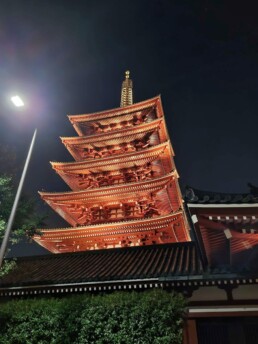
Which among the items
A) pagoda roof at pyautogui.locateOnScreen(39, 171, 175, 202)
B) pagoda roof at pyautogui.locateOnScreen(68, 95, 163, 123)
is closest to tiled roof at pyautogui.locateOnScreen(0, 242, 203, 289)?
pagoda roof at pyautogui.locateOnScreen(39, 171, 175, 202)

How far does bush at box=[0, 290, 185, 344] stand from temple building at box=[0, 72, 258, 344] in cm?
146

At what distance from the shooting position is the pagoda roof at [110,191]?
55.5ft

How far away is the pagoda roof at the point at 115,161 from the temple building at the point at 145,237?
2.8 inches

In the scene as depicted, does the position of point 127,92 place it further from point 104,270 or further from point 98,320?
point 98,320

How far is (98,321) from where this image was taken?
6695mm

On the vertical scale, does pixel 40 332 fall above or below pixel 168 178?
below

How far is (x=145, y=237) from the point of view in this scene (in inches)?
647

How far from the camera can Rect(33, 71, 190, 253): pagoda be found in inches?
643

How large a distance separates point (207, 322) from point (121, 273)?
3099 mm

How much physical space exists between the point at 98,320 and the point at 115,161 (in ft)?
43.1

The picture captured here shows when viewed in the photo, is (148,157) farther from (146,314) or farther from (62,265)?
(146,314)

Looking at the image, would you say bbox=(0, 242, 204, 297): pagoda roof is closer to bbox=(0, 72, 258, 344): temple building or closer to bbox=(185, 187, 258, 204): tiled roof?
bbox=(0, 72, 258, 344): temple building

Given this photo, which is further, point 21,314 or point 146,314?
point 21,314

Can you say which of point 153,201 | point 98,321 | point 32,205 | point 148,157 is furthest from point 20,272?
point 148,157
